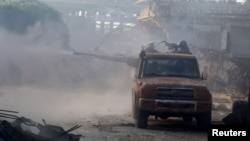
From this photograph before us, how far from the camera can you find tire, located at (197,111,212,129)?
15.2 m

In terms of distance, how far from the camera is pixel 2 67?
30.2 m

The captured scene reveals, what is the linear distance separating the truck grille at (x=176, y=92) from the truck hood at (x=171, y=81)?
0.22 m

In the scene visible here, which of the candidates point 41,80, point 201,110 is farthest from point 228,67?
point 201,110

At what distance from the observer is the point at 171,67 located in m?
16.4

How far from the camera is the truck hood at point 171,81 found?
15.1 m

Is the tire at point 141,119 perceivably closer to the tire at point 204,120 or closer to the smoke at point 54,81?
the tire at point 204,120

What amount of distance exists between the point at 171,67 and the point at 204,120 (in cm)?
208

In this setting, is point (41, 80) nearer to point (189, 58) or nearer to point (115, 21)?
point (189, 58)

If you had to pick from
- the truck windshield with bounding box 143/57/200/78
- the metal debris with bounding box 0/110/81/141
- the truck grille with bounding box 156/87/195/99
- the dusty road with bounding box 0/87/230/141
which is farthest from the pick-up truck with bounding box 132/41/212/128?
the metal debris with bounding box 0/110/81/141

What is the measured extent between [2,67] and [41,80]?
2.36 m

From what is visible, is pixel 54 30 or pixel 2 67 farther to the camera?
pixel 54 30

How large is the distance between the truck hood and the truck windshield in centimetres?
38

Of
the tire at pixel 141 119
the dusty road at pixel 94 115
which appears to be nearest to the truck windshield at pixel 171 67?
the tire at pixel 141 119

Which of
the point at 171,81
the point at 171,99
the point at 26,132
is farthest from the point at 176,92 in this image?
the point at 26,132
